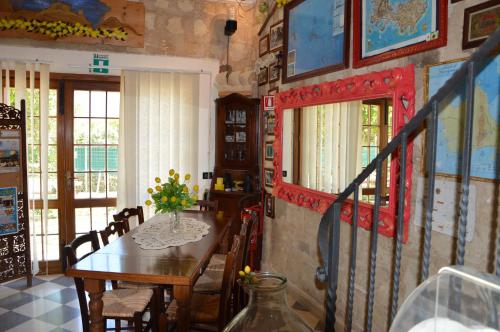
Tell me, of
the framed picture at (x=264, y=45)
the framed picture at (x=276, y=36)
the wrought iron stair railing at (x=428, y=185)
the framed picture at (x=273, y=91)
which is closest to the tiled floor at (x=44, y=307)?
the wrought iron stair railing at (x=428, y=185)

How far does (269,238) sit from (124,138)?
2.07 meters

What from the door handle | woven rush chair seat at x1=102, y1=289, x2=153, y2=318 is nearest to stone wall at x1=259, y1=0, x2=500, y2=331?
woven rush chair seat at x1=102, y1=289, x2=153, y2=318

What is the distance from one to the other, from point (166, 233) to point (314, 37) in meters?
2.08

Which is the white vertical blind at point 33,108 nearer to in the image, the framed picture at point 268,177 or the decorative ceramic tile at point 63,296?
the decorative ceramic tile at point 63,296

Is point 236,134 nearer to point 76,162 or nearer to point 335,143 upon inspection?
point 335,143

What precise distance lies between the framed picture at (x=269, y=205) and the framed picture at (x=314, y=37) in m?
1.25

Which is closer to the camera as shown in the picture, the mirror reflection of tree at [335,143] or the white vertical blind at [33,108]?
the mirror reflection of tree at [335,143]

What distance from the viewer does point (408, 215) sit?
2.30 m

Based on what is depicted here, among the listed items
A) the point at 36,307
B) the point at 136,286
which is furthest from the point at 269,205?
the point at 36,307

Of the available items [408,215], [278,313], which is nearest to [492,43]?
[278,313]

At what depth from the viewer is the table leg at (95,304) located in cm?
227

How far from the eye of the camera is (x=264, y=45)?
4.31 meters

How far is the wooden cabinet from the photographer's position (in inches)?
178

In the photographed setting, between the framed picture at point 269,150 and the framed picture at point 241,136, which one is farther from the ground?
the framed picture at point 241,136
